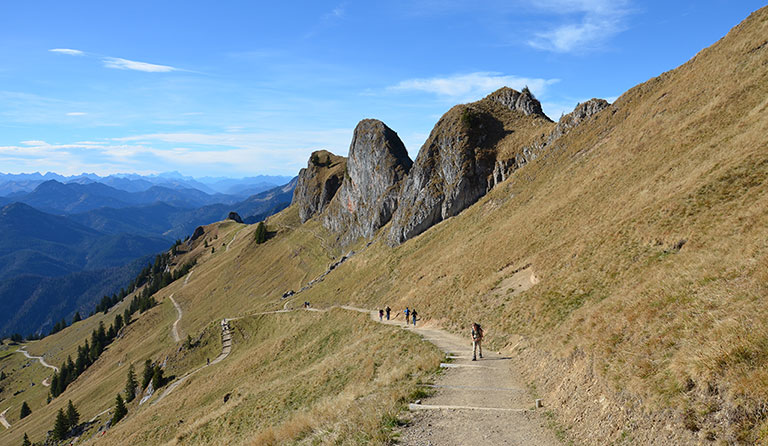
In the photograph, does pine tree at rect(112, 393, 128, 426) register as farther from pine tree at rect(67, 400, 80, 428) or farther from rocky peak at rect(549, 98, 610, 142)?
rocky peak at rect(549, 98, 610, 142)

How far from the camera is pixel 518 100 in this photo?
93938mm

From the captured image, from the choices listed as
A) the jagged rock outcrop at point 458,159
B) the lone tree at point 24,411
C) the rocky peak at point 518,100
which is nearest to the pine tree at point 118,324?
the lone tree at point 24,411

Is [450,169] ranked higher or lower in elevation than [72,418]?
higher

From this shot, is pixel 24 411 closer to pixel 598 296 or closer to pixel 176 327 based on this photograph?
pixel 176 327

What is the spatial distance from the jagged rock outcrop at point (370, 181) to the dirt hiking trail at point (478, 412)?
89796mm

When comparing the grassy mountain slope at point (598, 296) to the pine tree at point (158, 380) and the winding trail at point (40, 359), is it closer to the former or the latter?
the pine tree at point (158, 380)

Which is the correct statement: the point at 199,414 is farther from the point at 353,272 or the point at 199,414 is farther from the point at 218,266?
the point at 218,266

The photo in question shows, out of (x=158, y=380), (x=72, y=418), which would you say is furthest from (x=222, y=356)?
(x=72, y=418)

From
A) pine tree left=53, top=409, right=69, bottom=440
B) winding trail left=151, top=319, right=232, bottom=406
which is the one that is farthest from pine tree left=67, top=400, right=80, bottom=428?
winding trail left=151, top=319, right=232, bottom=406

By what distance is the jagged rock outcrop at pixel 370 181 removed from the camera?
11062 cm

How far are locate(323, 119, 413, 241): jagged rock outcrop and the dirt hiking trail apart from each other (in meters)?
89.8

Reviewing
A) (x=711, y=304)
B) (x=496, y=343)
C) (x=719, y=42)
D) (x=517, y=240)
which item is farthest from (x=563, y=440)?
(x=719, y=42)

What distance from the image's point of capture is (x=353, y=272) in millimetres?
83000

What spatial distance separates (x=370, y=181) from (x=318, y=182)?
53.6 m
